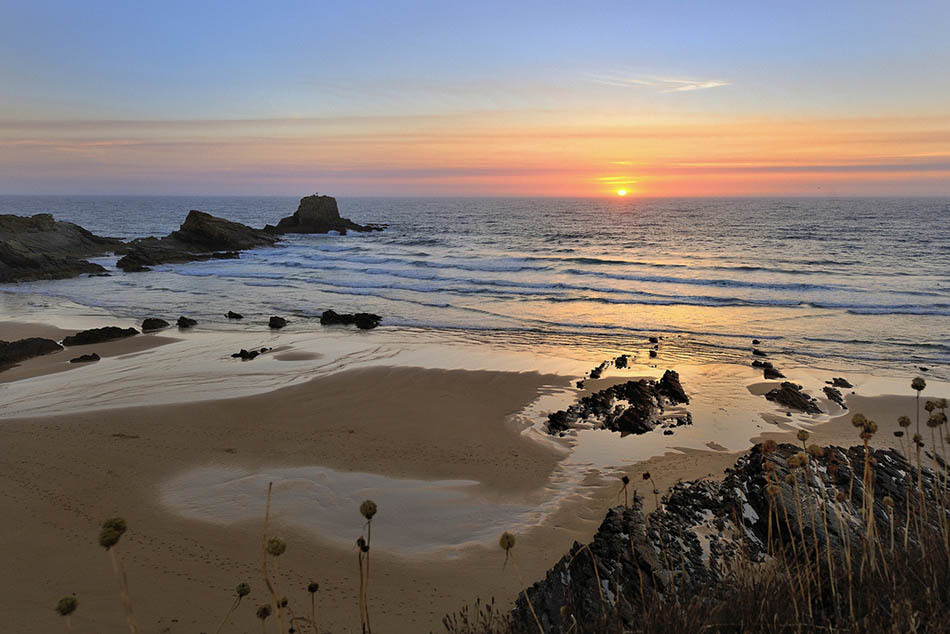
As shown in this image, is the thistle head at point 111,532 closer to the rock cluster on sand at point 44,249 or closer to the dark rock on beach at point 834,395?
the dark rock on beach at point 834,395

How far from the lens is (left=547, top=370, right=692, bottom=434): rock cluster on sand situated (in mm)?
9398

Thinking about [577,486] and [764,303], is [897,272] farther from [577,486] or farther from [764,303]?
[577,486]

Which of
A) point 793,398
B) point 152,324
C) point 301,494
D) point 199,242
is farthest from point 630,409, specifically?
point 199,242

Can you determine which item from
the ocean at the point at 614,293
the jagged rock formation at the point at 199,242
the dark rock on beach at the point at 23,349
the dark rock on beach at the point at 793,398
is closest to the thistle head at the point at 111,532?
the dark rock on beach at the point at 793,398

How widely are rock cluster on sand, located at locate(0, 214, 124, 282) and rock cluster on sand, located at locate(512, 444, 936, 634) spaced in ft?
115

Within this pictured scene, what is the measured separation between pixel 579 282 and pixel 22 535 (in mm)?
24212

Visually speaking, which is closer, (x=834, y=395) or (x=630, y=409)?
(x=630, y=409)

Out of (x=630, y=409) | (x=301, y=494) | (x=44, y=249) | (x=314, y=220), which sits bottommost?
(x=301, y=494)

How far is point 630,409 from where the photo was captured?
9672mm

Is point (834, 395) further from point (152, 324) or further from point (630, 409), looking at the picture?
point (152, 324)

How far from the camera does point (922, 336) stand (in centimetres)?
1582

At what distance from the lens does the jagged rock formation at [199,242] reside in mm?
40534

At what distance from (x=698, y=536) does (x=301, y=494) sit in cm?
460

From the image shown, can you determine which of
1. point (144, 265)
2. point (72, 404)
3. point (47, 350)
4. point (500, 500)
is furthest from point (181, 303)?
point (500, 500)
